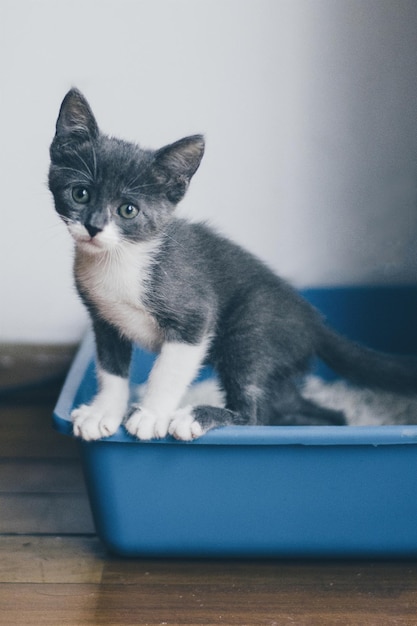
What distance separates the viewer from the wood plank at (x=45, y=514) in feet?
3.90

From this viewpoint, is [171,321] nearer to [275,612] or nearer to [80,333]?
[275,612]

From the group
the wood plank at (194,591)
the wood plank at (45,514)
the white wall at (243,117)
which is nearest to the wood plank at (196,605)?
the wood plank at (194,591)

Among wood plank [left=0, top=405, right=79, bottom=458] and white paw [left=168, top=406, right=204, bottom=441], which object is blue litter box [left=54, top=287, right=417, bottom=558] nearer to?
white paw [left=168, top=406, right=204, bottom=441]

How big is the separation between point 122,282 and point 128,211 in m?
0.12

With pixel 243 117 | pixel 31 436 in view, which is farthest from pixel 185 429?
pixel 243 117

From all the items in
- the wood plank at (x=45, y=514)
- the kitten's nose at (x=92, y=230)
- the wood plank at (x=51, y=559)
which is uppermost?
Answer: the kitten's nose at (x=92, y=230)

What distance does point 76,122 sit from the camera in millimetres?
1008

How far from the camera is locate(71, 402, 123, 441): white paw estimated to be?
990mm

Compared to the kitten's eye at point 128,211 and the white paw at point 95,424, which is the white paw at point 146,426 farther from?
the kitten's eye at point 128,211

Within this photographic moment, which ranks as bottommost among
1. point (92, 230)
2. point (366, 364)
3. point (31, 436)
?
point (31, 436)

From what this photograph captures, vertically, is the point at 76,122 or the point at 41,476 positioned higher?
the point at 76,122

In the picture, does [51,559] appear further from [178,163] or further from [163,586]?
[178,163]

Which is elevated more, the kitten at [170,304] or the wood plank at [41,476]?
the kitten at [170,304]

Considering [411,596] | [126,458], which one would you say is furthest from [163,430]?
[411,596]
